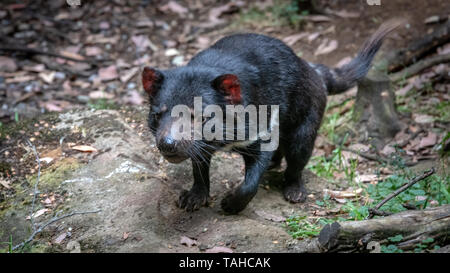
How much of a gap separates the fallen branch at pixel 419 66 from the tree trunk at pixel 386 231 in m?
3.08

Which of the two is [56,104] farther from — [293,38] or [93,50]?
[293,38]

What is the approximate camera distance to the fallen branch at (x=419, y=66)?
5.21 metres

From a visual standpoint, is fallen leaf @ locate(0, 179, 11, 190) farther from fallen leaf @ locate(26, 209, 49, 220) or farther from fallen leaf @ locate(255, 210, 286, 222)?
fallen leaf @ locate(255, 210, 286, 222)

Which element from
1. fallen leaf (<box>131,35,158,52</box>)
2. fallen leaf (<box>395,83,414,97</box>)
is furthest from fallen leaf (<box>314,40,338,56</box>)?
fallen leaf (<box>131,35,158,52</box>)

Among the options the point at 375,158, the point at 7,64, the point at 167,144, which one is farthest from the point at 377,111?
the point at 7,64

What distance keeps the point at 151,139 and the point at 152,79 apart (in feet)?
3.59

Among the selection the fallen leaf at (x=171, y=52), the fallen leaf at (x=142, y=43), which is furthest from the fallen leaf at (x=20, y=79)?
the fallen leaf at (x=171, y=52)

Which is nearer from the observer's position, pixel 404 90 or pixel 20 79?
pixel 404 90

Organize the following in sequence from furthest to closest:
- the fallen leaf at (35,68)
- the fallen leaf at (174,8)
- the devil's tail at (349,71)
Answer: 1. the fallen leaf at (174,8)
2. the fallen leaf at (35,68)
3. the devil's tail at (349,71)

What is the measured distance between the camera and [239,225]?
3125 millimetres

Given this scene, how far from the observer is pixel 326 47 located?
6113 millimetres

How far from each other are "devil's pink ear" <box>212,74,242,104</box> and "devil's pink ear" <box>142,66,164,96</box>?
1.13 ft

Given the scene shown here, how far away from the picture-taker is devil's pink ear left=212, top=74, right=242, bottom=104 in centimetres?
291

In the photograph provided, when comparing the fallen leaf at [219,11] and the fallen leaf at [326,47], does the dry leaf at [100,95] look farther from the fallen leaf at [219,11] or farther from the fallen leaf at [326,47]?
the fallen leaf at [326,47]
